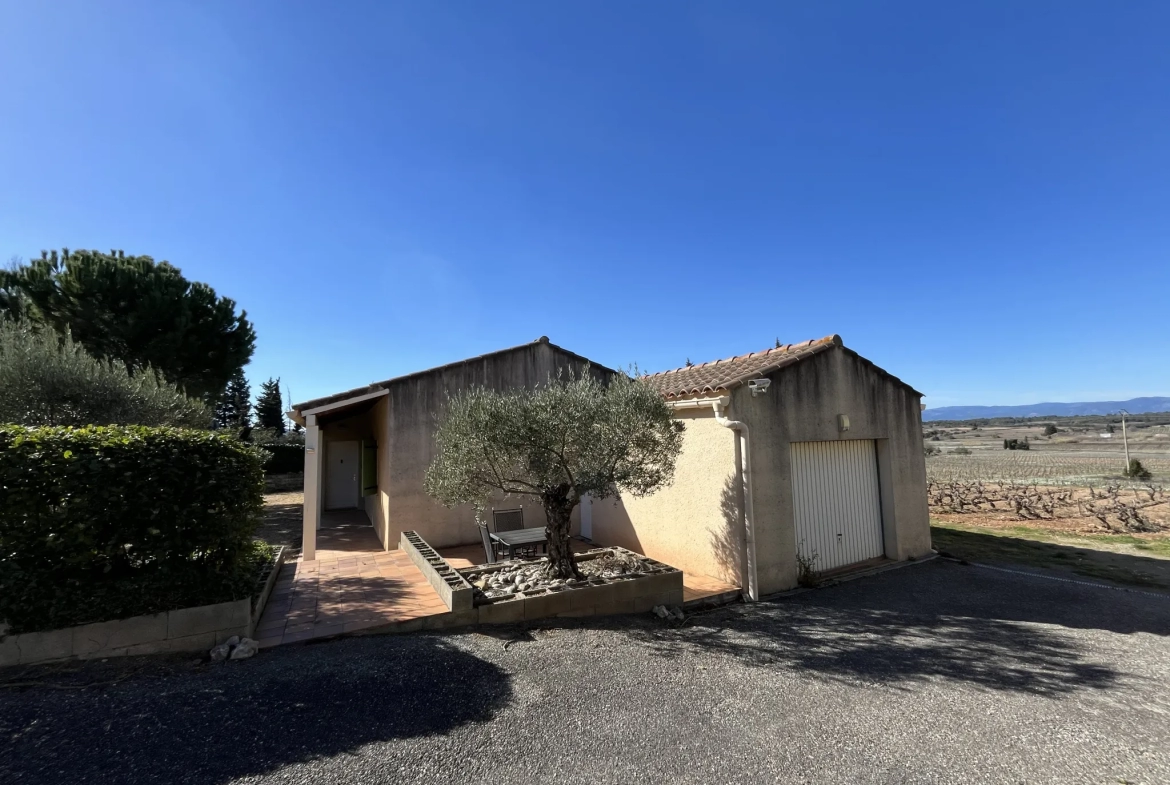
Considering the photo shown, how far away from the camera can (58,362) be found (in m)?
9.27

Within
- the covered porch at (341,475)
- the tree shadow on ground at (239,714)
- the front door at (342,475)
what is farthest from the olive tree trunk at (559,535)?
the front door at (342,475)

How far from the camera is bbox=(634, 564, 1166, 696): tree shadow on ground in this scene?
5230 mm

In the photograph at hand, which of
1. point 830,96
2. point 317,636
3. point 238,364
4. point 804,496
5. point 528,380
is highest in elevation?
point 830,96

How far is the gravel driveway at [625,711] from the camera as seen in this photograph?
3.51 metres

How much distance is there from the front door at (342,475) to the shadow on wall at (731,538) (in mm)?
15233

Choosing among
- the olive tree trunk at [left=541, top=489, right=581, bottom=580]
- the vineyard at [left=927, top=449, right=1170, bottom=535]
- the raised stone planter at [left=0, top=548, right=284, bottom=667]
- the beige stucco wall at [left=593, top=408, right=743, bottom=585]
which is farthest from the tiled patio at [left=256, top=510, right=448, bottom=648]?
the vineyard at [left=927, top=449, right=1170, bottom=535]

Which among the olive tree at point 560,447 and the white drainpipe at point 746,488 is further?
the white drainpipe at point 746,488

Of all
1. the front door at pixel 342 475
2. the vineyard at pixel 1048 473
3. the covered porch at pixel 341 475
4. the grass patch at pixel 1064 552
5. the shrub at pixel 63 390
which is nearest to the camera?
the shrub at pixel 63 390

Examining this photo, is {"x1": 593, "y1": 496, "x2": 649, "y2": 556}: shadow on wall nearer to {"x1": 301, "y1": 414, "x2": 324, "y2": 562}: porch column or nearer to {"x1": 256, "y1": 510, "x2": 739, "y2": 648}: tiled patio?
{"x1": 256, "y1": 510, "x2": 739, "y2": 648}: tiled patio

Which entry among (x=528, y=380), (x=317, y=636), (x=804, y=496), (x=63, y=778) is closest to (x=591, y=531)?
(x=528, y=380)

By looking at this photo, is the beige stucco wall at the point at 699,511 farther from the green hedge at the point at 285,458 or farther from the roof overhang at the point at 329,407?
the green hedge at the point at 285,458

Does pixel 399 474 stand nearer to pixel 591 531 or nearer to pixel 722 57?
pixel 591 531

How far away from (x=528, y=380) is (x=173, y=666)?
8.59 meters

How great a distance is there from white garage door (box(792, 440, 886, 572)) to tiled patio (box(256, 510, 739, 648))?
7.17ft
